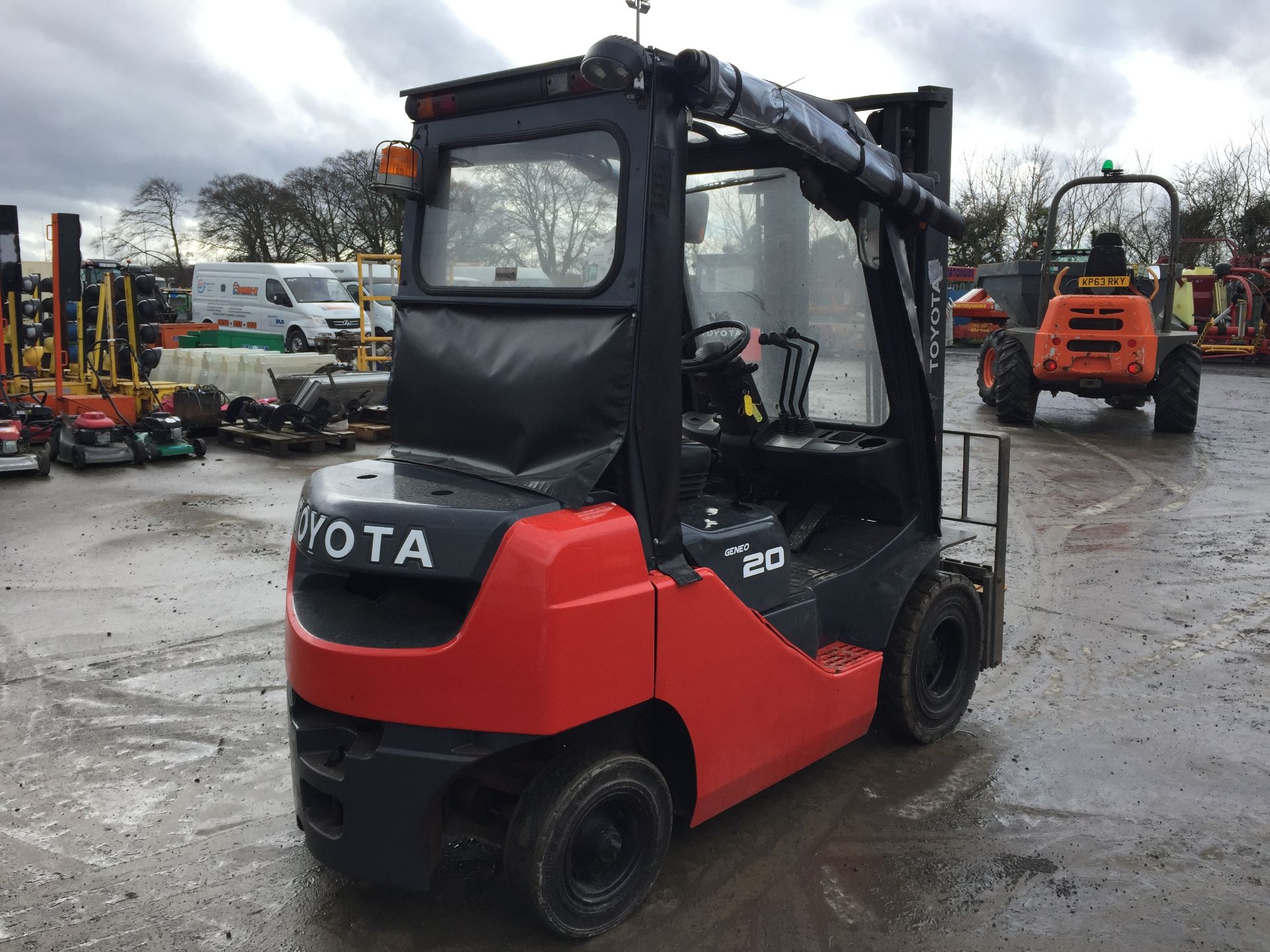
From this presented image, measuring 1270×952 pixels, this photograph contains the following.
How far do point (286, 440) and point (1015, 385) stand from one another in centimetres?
932

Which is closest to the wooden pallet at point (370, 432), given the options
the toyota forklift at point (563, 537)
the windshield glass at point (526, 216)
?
the toyota forklift at point (563, 537)

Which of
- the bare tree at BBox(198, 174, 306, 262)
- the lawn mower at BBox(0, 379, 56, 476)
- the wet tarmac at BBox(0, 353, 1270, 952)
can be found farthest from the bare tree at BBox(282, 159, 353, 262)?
the wet tarmac at BBox(0, 353, 1270, 952)

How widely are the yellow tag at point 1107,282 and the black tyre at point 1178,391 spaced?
43.5 inches

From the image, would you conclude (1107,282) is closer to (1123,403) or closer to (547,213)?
(1123,403)

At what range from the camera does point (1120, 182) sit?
12609 millimetres

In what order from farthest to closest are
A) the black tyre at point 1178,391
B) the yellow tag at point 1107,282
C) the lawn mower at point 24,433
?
the yellow tag at point 1107,282 < the black tyre at point 1178,391 < the lawn mower at point 24,433

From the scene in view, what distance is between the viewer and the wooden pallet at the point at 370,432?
42.9 feet

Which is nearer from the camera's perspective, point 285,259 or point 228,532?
point 228,532

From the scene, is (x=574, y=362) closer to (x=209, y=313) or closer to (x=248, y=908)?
(x=248, y=908)

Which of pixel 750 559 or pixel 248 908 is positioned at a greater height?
pixel 750 559

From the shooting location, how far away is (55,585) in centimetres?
678

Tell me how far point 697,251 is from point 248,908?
302 centimetres

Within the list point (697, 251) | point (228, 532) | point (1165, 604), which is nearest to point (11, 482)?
point (228, 532)

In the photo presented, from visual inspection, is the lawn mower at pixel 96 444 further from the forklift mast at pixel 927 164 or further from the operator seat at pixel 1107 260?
the operator seat at pixel 1107 260
